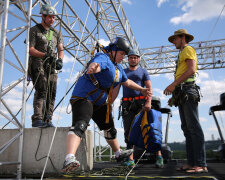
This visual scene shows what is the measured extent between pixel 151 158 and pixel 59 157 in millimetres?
2674

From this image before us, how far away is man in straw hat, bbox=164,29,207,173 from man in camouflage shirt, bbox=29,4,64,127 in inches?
67.4

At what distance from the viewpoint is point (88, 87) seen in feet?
7.15

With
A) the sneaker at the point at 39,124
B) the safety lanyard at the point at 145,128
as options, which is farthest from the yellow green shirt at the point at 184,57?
the sneaker at the point at 39,124

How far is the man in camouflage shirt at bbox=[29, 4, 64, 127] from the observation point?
10.00 feet

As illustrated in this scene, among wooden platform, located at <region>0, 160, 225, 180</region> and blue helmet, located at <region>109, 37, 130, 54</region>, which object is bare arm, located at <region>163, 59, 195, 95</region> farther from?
wooden platform, located at <region>0, 160, 225, 180</region>

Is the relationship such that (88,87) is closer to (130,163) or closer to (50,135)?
(50,135)

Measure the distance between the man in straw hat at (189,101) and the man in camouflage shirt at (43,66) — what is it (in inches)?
67.4

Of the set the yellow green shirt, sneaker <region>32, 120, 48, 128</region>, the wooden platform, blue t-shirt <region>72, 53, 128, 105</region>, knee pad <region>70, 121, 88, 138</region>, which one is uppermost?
the yellow green shirt

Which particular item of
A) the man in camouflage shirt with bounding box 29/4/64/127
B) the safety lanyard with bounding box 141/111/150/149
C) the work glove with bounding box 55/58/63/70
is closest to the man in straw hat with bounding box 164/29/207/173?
the safety lanyard with bounding box 141/111/150/149

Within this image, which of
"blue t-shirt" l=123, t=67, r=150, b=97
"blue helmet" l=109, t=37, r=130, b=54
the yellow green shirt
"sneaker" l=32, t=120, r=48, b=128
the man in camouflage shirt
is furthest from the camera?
"blue t-shirt" l=123, t=67, r=150, b=97

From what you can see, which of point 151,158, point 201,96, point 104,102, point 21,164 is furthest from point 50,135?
point 151,158

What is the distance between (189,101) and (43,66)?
2125 mm

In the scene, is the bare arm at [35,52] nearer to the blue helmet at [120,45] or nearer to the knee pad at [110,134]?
the blue helmet at [120,45]

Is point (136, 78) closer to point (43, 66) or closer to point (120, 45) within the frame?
point (120, 45)
